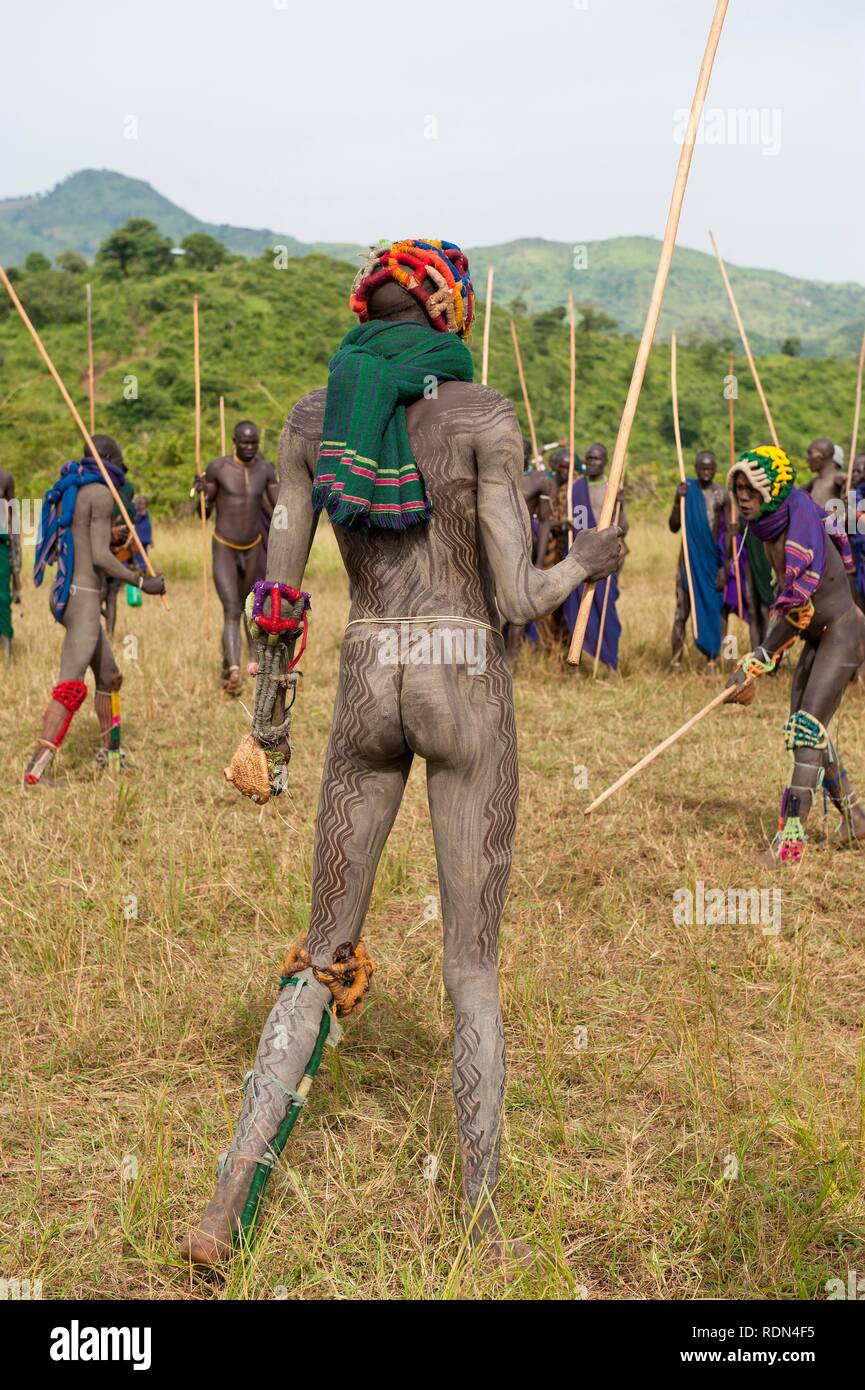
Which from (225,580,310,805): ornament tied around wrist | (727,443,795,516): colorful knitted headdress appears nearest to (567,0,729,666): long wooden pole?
(225,580,310,805): ornament tied around wrist

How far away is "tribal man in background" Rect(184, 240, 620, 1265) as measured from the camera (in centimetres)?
290

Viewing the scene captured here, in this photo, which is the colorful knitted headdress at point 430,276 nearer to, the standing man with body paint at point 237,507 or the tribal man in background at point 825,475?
the standing man with body paint at point 237,507

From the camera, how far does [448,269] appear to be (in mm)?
3002

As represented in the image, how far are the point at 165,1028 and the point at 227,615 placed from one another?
640cm

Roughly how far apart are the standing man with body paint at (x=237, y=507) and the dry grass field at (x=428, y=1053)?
3276 mm

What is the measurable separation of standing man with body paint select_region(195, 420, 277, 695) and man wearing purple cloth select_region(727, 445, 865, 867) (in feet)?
16.7

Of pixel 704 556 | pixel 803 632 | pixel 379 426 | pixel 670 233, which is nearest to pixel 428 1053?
pixel 379 426

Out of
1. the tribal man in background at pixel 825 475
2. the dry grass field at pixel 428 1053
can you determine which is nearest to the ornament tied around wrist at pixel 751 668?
the dry grass field at pixel 428 1053

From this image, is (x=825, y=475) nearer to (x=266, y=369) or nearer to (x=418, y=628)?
(x=418, y=628)

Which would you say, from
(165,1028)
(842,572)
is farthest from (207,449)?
(165,1028)

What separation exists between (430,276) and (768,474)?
10.6 ft

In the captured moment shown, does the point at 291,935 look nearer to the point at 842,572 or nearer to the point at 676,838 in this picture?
the point at 676,838

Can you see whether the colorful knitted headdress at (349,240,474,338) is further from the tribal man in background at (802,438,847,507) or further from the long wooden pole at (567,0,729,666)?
the tribal man in background at (802,438,847,507)

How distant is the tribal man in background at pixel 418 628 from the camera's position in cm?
290
